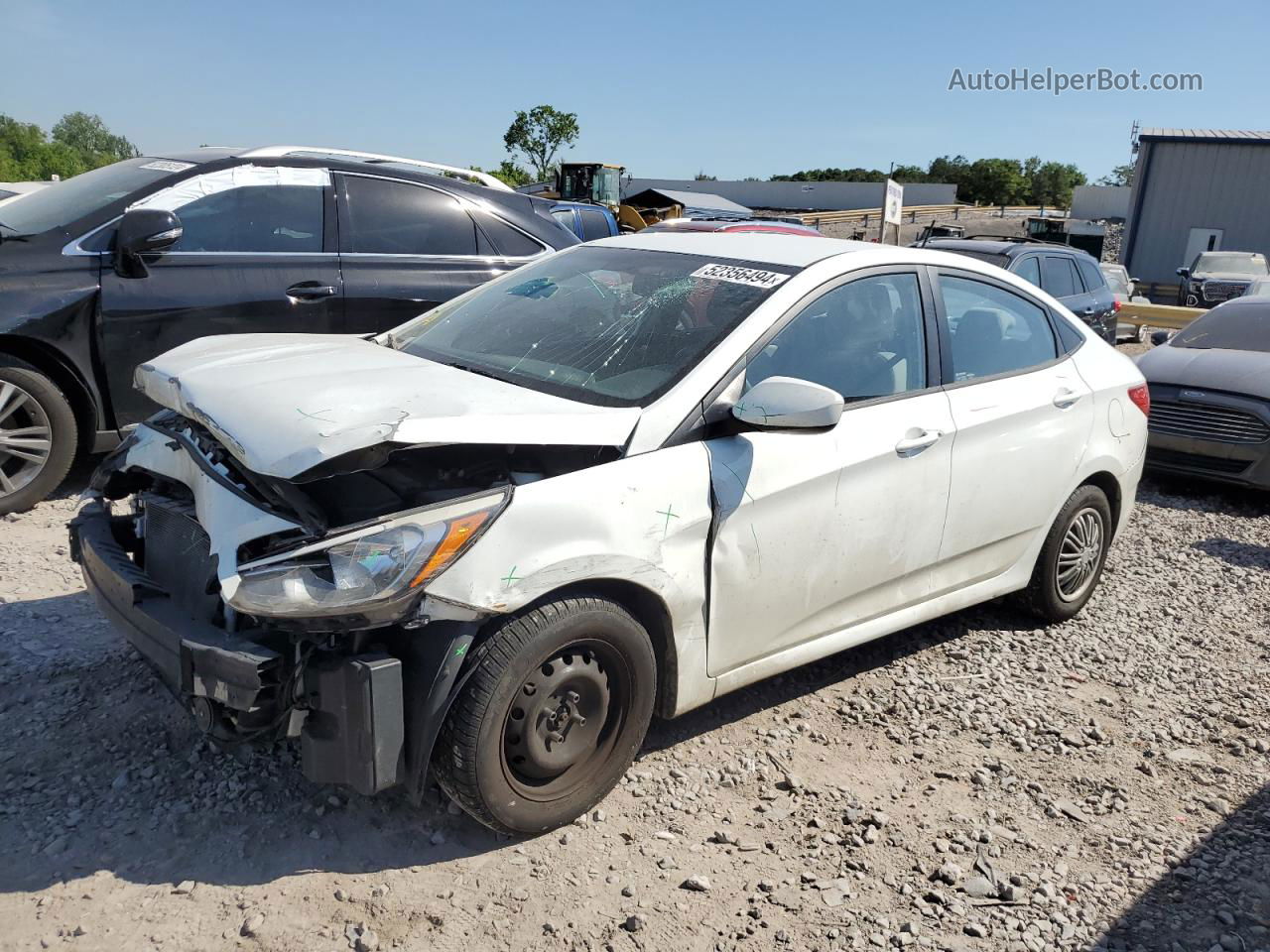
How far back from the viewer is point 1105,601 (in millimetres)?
5207

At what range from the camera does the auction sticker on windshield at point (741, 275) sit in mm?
3492

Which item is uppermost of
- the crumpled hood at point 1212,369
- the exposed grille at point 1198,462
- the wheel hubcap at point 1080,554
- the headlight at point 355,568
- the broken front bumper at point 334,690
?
the headlight at point 355,568

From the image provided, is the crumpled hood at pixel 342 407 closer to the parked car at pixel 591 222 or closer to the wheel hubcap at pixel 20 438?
the wheel hubcap at pixel 20 438

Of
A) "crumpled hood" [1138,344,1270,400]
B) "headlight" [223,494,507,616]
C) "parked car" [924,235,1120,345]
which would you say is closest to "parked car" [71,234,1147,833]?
"headlight" [223,494,507,616]

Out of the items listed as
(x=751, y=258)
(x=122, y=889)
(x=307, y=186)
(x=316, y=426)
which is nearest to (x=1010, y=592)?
(x=751, y=258)

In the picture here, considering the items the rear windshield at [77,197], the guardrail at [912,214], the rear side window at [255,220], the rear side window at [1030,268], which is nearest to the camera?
the rear windshield at [77,197]

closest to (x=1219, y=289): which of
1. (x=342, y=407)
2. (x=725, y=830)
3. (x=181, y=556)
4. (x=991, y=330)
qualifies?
(x=991, y=330)

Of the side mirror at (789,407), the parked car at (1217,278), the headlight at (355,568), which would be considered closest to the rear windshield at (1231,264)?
the parked car at (1217,278)

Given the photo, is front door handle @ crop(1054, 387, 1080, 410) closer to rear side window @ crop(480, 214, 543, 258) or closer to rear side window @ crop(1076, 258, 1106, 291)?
rear side window @ crop(480, 214, 543, 258)

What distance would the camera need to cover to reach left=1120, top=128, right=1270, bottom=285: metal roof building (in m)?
34.7

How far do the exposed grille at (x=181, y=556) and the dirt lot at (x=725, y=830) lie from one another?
1.89 feet

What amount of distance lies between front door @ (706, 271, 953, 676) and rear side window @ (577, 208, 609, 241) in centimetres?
499

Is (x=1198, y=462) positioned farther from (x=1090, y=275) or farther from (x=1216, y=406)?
(x=1090, y=275)

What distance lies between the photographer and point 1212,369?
7.68 m
